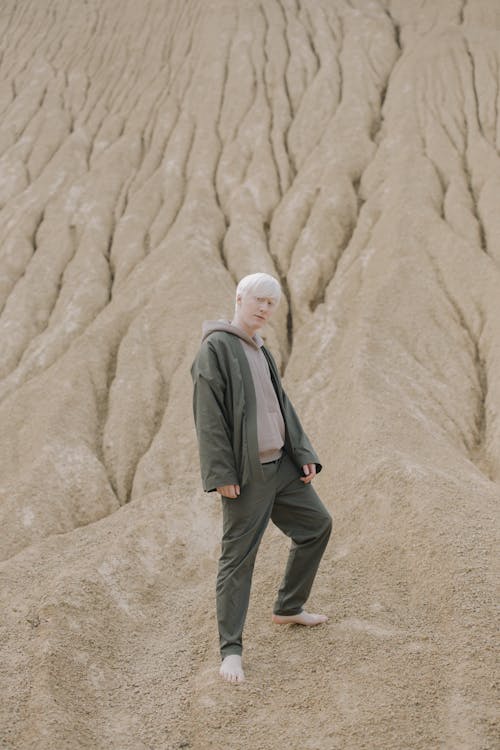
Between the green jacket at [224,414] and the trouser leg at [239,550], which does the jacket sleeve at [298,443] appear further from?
the green jacket at [224,414]

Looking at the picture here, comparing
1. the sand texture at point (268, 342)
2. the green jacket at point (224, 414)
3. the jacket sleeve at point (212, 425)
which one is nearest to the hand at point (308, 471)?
the green jacket at point (224, 414)

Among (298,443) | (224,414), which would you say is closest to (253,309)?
(224,414)

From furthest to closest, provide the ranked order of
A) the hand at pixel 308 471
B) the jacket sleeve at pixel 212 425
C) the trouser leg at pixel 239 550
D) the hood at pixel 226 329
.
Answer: the hand at pixel 308 471
the hood at pixel 226 329
the trouser leg at pixel 239 550
the jacket sleeve at pixel 212 425

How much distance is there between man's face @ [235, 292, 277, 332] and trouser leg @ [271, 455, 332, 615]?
2.74 feet

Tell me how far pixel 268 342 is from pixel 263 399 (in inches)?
378

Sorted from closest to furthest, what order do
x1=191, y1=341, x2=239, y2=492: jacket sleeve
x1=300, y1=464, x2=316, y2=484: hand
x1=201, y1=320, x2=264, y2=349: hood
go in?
x1=191, y1=341, x2=239, y2=492: jacket sleeve, x1=201, y1=320, x2=264, y2=349: hood, x1=300, y1=464, x2=316, y2=484: hand

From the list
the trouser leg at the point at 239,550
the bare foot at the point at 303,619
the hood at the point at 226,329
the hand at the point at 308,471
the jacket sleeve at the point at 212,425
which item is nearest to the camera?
→ the jacket sleeve at the point at 212,425

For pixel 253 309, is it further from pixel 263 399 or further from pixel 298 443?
pixel 298 443

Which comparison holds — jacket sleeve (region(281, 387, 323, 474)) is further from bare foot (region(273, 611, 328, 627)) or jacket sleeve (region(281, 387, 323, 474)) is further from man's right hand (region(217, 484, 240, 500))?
bare foot (region(273, 611, 328, 627))

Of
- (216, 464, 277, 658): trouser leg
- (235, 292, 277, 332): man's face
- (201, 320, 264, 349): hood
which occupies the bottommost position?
(216, 464, 277, 658): trouser leg

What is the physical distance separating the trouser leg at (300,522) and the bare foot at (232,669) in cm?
57

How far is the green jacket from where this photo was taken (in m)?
3.76

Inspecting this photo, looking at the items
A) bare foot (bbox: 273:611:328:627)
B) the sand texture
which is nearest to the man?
bare foot (bbox: 273:611:328:627)

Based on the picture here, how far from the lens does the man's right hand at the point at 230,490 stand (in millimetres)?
3753
